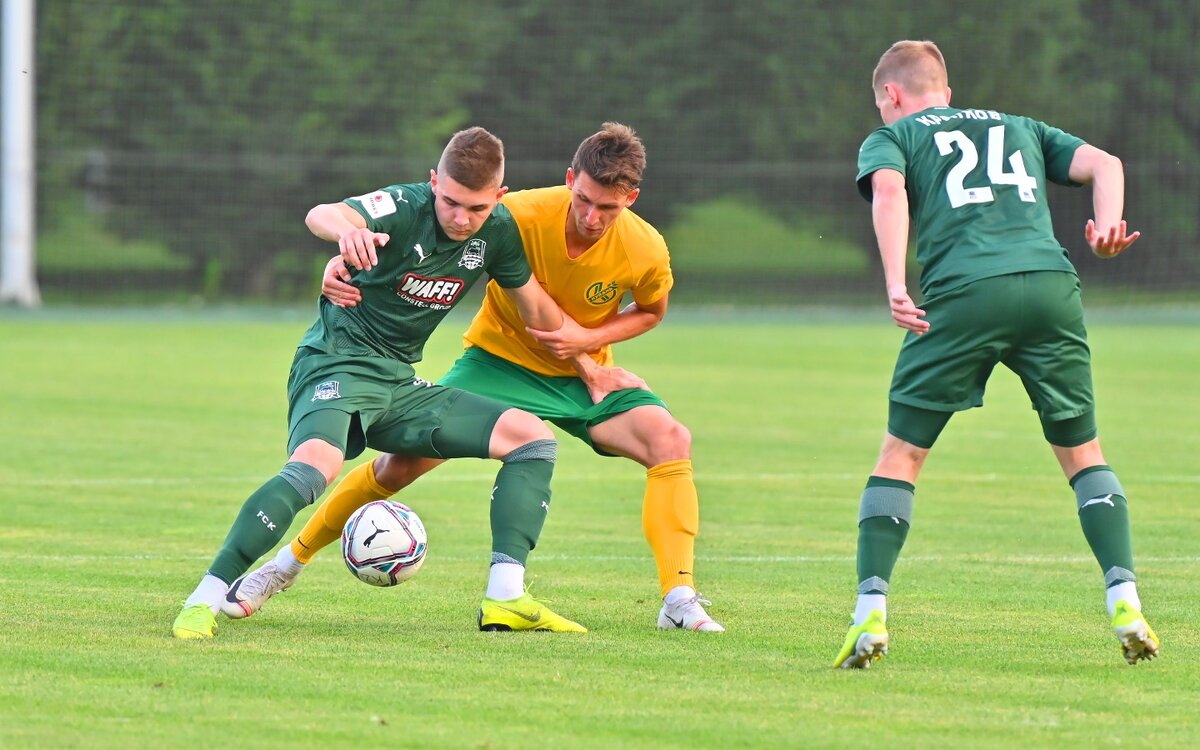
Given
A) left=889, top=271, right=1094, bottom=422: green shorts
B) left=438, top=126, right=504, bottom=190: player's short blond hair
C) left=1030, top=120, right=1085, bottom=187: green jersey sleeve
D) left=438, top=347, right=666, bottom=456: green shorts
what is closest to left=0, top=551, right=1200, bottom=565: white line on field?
left=438, top=347, right=666, bottom=456: green shorts

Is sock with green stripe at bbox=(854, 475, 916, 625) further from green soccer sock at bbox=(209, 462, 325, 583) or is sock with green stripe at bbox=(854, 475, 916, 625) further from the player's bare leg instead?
green soccer sock at bbox=(209, 462, 325, 583)

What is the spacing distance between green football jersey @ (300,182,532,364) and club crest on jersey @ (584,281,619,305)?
1.77ft

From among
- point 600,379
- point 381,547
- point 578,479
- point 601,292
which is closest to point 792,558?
point 600,379

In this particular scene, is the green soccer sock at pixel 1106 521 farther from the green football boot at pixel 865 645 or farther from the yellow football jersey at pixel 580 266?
the yellow football jersey at pixel 580 266

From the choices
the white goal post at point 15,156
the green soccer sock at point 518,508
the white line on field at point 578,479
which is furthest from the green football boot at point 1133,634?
the white goal post at point 15,156

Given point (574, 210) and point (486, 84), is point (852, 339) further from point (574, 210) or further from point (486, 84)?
point (574, 210)

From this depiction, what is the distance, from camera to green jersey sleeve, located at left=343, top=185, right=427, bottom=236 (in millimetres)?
6520

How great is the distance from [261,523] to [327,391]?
2.08 ft

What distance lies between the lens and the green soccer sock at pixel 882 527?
18.8ft

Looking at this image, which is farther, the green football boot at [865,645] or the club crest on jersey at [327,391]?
the club crest on jersey at [327,391]

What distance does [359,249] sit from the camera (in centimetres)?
616

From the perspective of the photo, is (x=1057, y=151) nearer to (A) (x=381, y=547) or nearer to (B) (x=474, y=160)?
(B) (x=474, y=160)

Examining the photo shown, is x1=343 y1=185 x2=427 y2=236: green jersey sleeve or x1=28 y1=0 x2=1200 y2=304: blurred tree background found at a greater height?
x1=343 y1=185 x2=427 y2=236: green jersey sleeve

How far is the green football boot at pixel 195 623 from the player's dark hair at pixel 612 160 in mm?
2180
